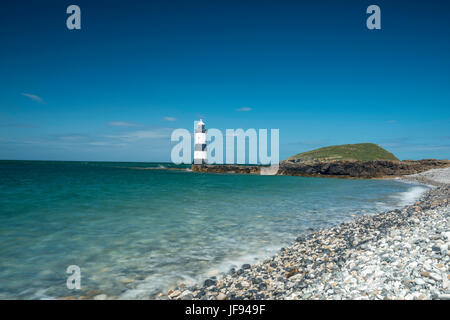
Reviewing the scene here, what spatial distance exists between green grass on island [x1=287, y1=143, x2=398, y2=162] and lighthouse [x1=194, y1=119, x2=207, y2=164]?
28847 mm

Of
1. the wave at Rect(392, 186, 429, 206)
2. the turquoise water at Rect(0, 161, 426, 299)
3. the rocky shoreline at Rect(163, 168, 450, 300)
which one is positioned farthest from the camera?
the wave at Rect(392, 186, 429, 206)

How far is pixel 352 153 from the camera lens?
79.5 m

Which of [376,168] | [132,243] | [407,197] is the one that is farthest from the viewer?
[376,168]

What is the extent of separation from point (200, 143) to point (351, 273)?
68.9m

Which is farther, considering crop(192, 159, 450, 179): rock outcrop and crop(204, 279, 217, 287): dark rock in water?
crop(192, 159, 450, 179): rock outcrop

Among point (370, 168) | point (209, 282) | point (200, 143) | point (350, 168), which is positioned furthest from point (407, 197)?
point (200, 143)

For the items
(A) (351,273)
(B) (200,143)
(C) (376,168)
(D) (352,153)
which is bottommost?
(A) (351,273)

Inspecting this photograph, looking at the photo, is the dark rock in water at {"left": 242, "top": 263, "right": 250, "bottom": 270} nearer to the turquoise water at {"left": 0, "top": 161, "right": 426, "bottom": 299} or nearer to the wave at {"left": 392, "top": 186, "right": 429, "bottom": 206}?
the turquoise water at {"left": 0, "top": 161, "right": 426, "bottom": 299}

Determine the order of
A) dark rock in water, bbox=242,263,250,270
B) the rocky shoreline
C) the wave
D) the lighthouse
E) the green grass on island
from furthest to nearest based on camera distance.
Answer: the green grass on island < the lighthouse < the wave < dark rock in water, bbox=242,263,250,270 < the rocky shoreline

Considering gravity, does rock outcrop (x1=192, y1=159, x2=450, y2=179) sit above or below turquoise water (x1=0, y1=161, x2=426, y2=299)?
above

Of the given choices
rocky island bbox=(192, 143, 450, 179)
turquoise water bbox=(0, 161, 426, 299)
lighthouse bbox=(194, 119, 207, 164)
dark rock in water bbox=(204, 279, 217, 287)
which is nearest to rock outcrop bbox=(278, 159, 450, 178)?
rocky island bbox=(192, 143, 450, 179)

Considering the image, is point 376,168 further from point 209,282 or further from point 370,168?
point 209,282

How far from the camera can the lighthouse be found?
235 feet
